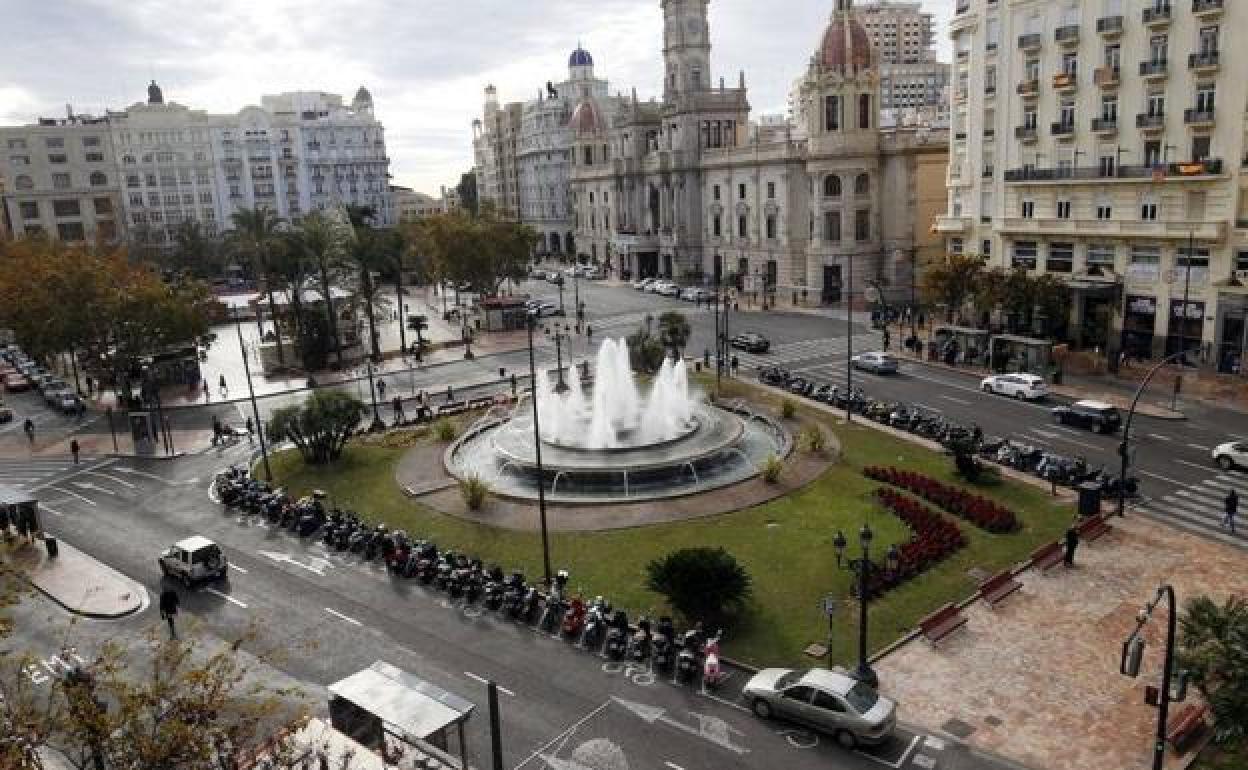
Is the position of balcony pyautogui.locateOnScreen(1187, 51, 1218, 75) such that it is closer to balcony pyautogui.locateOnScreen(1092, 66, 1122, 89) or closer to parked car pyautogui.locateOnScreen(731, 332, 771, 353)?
balcony pyautogui.locateOnScreen(1092, 66, 1122, 89)

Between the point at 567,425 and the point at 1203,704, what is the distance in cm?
2687

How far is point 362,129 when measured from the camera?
491ft

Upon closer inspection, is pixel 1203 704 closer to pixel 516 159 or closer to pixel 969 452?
pixel 969 452

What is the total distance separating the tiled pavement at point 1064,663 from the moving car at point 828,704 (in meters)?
1.44

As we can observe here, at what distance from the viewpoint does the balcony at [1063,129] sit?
187 ft

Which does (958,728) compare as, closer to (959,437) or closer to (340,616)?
(340,616)

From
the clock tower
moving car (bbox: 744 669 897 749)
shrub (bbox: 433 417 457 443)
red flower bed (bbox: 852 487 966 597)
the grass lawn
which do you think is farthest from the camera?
the clock tower

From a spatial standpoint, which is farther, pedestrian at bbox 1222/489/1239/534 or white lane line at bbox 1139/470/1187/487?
white lane line at bbox 1139/470/1187/487

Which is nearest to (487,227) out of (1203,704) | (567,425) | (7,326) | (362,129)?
(7,326)

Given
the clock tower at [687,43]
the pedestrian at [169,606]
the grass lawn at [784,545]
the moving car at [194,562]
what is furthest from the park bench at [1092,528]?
the clock tower at [687,43]

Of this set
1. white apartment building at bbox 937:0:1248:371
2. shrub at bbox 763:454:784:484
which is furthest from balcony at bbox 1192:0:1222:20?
shrub at bbox 763:454:784:484

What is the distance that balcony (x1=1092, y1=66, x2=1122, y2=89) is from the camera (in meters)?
53.9

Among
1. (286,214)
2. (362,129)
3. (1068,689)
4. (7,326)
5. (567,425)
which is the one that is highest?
(362,129)

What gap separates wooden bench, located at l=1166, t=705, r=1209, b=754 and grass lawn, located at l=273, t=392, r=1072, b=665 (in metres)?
6.46
